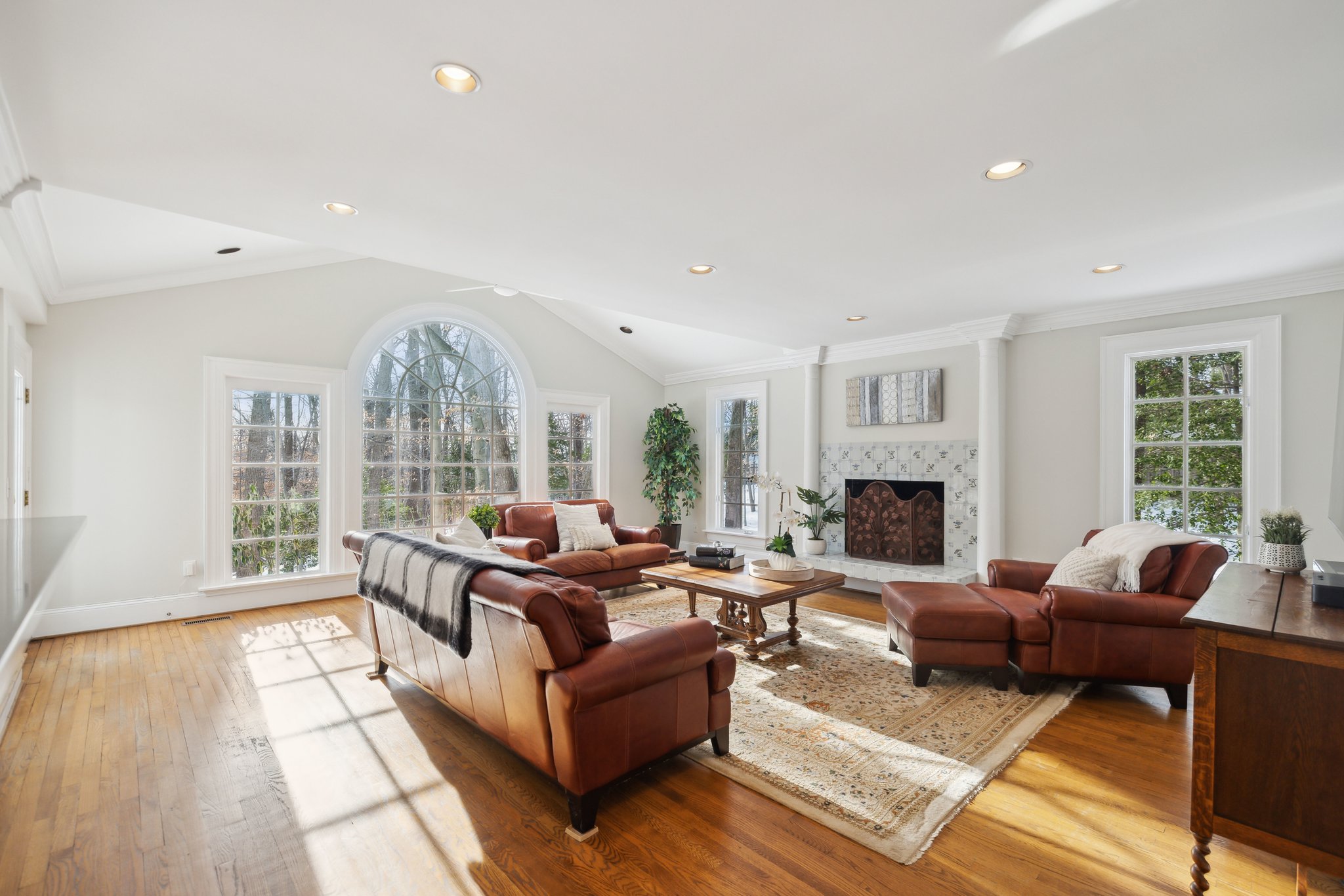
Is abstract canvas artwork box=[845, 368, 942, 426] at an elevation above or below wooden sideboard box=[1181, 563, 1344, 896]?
above

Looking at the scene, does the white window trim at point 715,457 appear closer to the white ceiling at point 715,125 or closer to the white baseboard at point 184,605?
the white ceiling at point 715,125

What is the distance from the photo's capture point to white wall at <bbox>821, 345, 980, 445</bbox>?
5.23m

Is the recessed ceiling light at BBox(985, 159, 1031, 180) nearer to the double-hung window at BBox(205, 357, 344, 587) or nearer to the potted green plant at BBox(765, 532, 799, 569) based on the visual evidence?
the potted green plant at BBox(765, 532, 799, 569)

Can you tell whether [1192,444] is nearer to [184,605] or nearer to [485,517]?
[485,517]

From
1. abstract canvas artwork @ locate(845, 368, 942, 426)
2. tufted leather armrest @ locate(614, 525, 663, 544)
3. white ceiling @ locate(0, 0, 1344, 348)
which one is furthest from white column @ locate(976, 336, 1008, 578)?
tufted leather armrest @ locate(614, 525, 663, 544)

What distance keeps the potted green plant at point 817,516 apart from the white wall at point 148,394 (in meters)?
4.28

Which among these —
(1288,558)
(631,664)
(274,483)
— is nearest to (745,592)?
(631,664)

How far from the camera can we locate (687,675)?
244 centimetres

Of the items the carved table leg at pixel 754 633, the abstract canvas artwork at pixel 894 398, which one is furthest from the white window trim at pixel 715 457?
the carved table leg at pixel 754 633

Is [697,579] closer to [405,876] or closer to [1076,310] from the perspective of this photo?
[405,876]

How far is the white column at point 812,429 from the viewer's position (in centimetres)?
625

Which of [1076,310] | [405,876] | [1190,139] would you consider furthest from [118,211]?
[1076,310]

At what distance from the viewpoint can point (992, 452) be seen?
4953 mm

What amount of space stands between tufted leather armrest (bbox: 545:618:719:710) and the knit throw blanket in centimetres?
239
